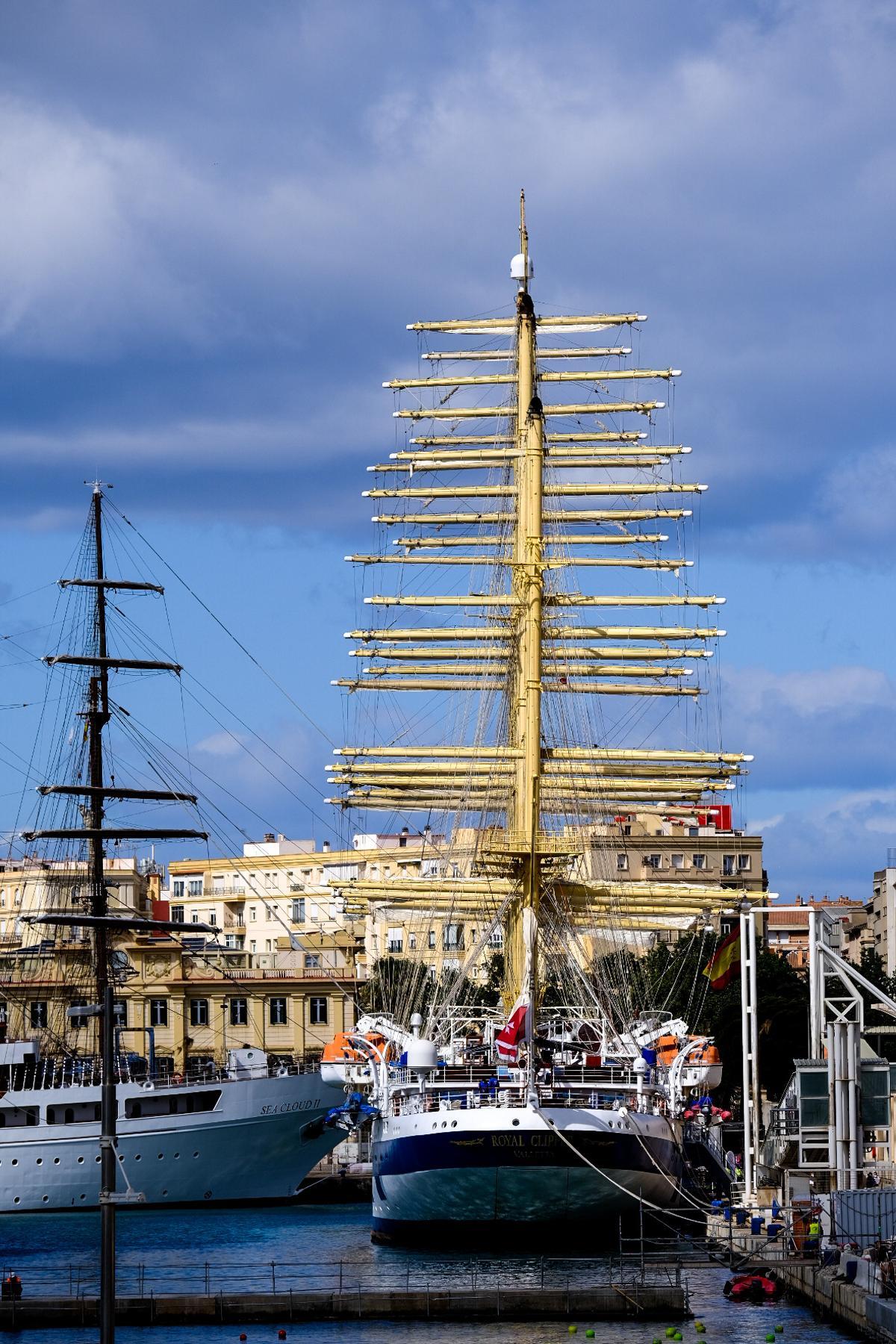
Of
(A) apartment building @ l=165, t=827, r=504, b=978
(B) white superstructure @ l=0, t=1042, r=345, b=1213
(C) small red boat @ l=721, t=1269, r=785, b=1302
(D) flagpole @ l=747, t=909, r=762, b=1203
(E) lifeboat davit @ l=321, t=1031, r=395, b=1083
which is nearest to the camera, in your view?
(C) small red boat @ l=721, t=1269, r=785, b=1302

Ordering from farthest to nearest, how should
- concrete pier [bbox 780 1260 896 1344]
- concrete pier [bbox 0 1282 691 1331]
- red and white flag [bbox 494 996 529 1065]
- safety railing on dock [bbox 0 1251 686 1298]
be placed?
red and white flag [bbox 494 996 529 1065]
safety railing on dock [bbox 0 1251 686 1298]
concrete pier [bbox 0 1282 691 1331]
concrete pier [bbox 780 1260 896 1344]

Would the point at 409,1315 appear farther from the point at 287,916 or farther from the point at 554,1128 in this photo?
the point at 287,916

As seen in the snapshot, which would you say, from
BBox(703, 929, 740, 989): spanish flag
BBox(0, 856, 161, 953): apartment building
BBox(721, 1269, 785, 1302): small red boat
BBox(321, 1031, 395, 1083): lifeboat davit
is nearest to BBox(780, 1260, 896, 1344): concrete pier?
BBox(721, 1269, 785, 1302): small red boat

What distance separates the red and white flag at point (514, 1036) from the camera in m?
61.1

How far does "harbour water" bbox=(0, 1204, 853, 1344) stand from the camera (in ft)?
146

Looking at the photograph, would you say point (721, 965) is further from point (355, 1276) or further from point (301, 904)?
point (301, 904)

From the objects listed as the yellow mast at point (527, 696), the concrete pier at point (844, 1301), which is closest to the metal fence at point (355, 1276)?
the concrete pier at point (844, 1301)

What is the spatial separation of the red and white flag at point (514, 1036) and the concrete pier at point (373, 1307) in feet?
44.9

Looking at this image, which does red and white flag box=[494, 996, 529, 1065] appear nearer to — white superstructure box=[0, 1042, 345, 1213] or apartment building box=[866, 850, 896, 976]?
white superstructure box=[0, 1042, 345, 1213]

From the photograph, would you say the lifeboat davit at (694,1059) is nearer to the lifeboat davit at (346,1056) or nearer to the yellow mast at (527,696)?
the yellow mast at (527,696)

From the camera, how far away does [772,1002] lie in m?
102

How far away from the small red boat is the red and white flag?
13292 mm

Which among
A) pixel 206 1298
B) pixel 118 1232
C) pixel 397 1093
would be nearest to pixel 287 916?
pixel 118 1232

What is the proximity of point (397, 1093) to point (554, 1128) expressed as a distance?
24.1 ft
